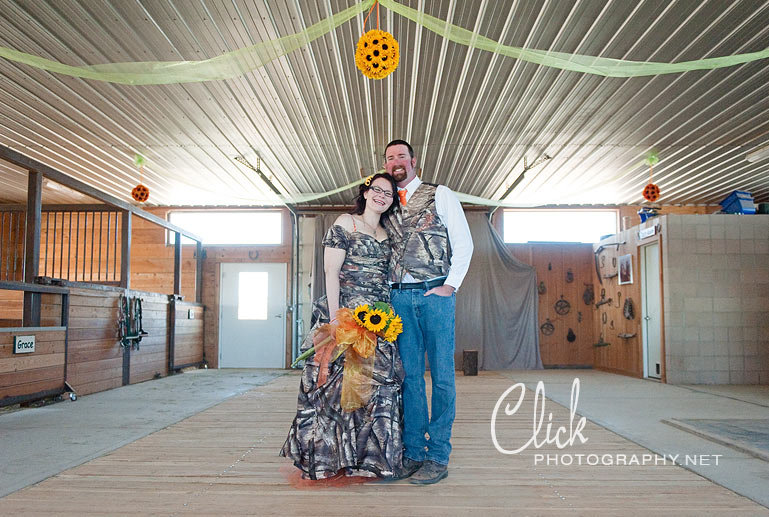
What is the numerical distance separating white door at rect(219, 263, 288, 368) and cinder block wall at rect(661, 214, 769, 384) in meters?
6.06

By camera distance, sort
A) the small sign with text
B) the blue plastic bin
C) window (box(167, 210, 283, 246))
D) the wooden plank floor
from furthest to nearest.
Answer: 1. window (box(167, 210, 283, 246))
2. the blue plastic bin
3. the small sign with text
4. the wooden plank floor

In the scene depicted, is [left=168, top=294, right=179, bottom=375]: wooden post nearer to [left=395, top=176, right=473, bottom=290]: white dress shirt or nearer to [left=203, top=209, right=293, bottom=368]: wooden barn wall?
[left=203, top=209, right=293, bottom=368]: wooden barn wall

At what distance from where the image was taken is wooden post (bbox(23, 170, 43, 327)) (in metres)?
5.37

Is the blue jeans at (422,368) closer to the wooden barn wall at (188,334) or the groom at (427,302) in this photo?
the groom at (427,302)

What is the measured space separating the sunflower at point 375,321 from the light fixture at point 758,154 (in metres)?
6.11

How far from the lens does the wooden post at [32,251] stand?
537 centimetres

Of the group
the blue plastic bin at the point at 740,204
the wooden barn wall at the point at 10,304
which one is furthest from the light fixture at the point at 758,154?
the wooden barn wall at the point at 10,304

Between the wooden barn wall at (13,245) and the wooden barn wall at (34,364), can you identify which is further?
the wooden barn wall at (13,245)

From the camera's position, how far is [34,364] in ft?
17.1

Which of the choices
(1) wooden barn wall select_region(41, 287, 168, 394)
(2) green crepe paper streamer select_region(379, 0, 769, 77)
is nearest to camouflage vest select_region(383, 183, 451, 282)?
(2) green crepe paper streamer select_region(379, 0, 769, 77)

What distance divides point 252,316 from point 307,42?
7.21 metres

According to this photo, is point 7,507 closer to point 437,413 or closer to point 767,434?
point 437,413

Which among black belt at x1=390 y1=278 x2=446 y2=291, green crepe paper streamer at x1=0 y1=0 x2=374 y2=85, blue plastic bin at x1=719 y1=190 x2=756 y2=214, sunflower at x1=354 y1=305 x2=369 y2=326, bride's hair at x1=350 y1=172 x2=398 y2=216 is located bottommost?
sunflower at x1=354 y1=305 x2=369 y2=326

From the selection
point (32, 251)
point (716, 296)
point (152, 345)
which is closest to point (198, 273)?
point (152, 345)
